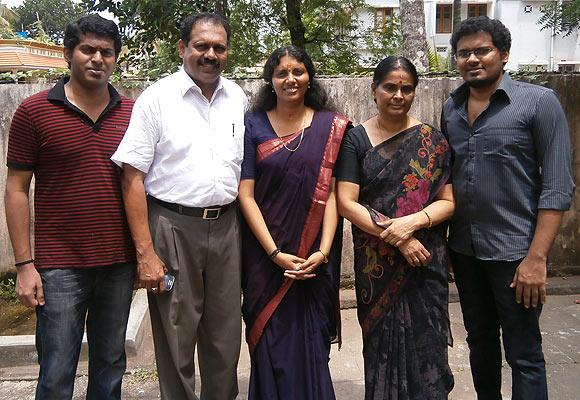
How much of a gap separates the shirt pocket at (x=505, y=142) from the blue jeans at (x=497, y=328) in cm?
48

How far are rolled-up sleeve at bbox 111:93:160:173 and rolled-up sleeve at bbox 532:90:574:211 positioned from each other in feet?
5.44

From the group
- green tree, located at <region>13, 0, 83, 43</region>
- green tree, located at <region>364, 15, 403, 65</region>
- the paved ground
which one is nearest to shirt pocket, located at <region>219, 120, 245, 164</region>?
the paved ground

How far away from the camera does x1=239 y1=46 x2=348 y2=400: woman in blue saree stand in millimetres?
2459

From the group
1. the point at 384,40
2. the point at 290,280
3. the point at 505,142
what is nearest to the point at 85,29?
the point at 290,280

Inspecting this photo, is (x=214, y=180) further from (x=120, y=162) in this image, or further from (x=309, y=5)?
(x=309, y=5)

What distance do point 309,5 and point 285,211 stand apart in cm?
594

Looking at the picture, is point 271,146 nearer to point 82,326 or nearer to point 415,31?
point 82,326

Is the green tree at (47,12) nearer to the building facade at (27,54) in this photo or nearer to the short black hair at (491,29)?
the building facade at (27,54)

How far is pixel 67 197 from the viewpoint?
2.18m

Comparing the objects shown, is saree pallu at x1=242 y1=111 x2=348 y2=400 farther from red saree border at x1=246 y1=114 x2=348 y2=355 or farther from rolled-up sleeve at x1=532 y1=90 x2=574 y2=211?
rolled-up sleeve at x1=532 y1=90 x2=574 y2=211

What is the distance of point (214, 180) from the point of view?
2.35 meters

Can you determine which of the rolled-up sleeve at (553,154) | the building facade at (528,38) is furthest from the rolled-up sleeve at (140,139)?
the building facade at (528,38)

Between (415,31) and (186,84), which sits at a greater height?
(415,31)

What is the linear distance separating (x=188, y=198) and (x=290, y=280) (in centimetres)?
62
